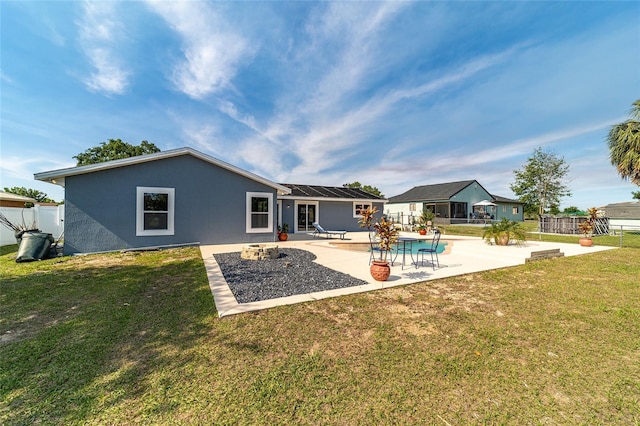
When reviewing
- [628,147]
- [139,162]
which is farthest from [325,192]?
[628,147]

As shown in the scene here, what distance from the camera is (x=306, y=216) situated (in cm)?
1872

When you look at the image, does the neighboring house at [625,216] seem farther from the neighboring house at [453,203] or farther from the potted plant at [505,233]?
the potted plant at [505,233]

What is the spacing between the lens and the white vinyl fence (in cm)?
1200

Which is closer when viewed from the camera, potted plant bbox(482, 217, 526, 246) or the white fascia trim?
potted plant bbox(482, 217, 526, 246)

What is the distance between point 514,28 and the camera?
1102 centimetres

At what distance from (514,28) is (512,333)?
1390 cm

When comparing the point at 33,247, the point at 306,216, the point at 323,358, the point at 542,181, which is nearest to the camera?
the point at 323,358

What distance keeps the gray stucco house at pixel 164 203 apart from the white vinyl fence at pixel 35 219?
4666mm

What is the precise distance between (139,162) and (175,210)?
242cm

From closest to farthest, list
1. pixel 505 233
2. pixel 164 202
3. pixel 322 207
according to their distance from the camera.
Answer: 1. pixel 164 202
2. pixel 505 233
3. pixel 322 207

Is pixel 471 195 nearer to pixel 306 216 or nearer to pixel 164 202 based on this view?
pixel 306 216

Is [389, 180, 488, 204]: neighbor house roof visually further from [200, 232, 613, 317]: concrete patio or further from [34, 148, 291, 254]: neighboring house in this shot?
[34, 148, 291, 254]: neighboring house

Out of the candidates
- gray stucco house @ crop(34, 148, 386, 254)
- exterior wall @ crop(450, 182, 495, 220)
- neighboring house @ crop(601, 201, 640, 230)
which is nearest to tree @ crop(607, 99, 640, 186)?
neighboring house @ crop(601, 201, 640, 230)

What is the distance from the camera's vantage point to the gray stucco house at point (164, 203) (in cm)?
951
